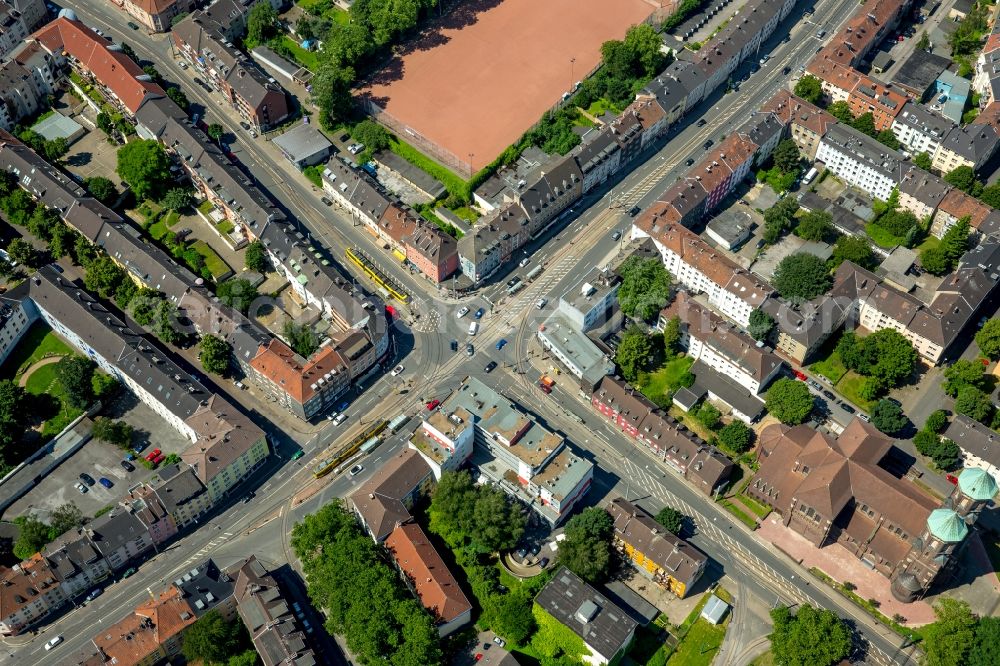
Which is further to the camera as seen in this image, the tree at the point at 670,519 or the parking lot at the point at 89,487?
the parking lot at the point at 89,487

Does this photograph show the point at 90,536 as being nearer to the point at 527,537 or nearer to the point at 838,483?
the point at 527,537

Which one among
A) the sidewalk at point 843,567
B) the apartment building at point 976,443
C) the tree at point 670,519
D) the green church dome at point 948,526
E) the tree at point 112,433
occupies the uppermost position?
the apartment building at point 976,443

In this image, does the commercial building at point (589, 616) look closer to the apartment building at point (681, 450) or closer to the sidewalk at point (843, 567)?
the apartment building at point (681, 450)

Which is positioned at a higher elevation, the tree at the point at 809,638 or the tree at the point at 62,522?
the tree at the point at 809,638

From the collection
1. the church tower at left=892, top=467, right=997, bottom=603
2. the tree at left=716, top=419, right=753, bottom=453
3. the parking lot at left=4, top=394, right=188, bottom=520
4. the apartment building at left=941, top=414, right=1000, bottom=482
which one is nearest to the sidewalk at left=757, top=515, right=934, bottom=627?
the church tower at left=892, top=467, right=997, bottom=603

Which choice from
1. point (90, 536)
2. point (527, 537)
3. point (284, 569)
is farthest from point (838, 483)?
point (90, 536)

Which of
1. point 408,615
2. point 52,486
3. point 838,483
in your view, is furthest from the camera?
point 52,486

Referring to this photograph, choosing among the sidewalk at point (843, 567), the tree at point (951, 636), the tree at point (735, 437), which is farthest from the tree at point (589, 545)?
the tree at point (951, 636)

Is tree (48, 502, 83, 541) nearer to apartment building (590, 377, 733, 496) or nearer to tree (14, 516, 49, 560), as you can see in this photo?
tree (14, 516, 49, 560)
